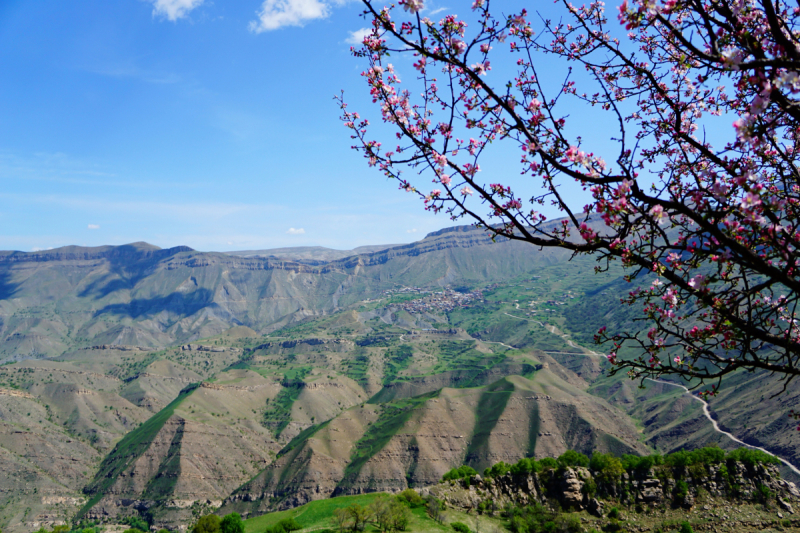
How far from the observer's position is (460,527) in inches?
1950

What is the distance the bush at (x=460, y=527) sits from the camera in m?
49.0

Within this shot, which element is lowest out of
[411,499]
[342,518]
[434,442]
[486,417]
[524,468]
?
[434,442]

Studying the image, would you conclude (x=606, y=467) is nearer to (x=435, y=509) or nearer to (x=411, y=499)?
(x=435, y=509)

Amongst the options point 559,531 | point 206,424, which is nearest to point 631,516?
point 559,531

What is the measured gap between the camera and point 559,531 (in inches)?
2120

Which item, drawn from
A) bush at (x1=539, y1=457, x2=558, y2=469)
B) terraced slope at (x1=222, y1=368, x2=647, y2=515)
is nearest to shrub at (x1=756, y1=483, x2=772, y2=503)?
bush at (x1=539, y1=457, x2=558, y2=469)

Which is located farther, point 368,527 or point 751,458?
point 751,458

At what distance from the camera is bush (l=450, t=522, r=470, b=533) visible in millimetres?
48950

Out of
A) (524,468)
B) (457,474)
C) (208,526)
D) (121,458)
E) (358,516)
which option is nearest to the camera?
(358,516)

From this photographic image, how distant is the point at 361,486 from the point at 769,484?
315 ft

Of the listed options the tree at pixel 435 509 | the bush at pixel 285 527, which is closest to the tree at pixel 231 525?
the bush at pixel 285 527

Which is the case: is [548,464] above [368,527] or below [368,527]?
above

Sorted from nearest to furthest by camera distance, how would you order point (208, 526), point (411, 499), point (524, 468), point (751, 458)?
point (411, 499) < point (208, 526) < point (751, 458) < point (524, 468)

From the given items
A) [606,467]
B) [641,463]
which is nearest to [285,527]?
[606,467]
